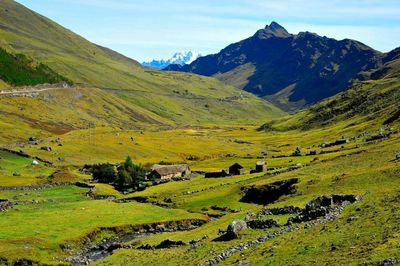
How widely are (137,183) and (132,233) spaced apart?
62.9 meters

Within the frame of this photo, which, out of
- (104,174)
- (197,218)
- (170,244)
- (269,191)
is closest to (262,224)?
(170,244)

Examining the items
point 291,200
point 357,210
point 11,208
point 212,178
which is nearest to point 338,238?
point 357,210

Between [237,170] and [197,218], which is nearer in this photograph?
[197,218]

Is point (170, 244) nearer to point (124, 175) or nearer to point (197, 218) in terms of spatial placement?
point (197, 218)

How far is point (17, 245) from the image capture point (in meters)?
70.9

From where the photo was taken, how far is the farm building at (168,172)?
6211 inches

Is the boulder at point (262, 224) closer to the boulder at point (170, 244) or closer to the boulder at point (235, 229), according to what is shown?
the boulder at point (235, 229)

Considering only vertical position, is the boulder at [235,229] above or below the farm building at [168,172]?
above

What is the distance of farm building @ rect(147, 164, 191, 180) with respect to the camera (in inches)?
6211

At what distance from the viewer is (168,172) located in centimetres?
16025

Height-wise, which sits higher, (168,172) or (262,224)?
(262,224)

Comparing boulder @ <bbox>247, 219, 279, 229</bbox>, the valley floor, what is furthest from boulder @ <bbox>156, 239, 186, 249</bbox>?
boulder @ <bbox>247, 219, 279, 229</bbox>

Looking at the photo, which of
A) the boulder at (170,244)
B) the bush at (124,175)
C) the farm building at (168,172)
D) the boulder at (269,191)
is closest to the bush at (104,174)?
the bush at (124,175)

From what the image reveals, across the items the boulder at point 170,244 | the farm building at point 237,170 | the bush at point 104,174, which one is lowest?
the bush at point 104,174
